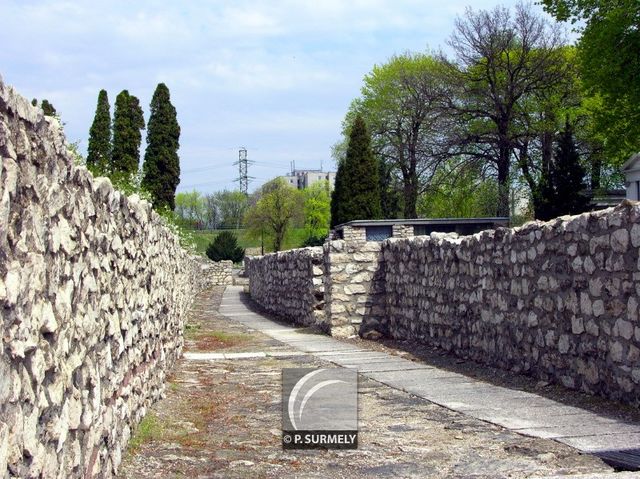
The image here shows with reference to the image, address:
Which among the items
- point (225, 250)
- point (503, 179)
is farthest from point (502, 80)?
point (225, 250)

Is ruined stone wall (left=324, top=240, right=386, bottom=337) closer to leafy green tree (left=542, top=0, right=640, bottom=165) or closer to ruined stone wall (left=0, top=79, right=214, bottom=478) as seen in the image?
ruined stone wall (left=0, top=79, right=214, bottom=478)

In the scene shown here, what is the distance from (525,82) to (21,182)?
43039 millimetres

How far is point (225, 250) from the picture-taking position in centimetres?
7362

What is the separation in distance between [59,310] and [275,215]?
249ft

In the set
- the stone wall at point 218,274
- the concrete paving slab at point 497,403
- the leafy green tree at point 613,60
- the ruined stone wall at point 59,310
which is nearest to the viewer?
the ruined stone wall at point 59,310

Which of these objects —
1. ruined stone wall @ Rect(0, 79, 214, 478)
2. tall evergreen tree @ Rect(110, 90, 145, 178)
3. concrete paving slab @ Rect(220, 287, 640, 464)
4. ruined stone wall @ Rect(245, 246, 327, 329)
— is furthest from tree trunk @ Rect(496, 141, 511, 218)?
ruined stone wall @ Rect(0, 79, 214, 478)

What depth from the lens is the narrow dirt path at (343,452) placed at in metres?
4.95

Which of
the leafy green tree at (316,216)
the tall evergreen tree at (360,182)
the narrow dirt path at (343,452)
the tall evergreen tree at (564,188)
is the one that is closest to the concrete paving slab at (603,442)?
the narrow dirt path at (343,452)

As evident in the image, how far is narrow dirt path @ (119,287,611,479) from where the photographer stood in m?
4.95

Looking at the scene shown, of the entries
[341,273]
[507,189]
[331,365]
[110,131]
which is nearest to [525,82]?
[507,189]

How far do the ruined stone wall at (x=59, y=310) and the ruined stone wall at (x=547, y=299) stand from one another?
12.1 feet

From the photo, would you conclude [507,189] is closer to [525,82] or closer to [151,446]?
[525,82]

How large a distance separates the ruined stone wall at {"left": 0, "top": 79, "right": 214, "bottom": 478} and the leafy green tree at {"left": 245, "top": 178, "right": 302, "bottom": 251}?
2864 inches

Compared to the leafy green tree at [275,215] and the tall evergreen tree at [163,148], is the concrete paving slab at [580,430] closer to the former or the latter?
the tall evergreen tree at [163,148]
